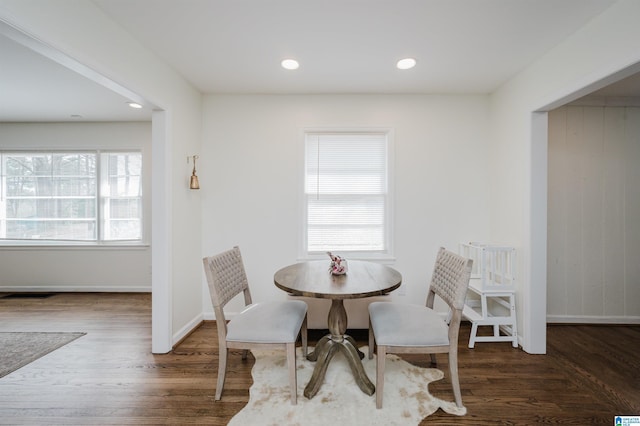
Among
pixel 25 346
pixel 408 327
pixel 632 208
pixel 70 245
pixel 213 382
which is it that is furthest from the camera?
pixel 70 245

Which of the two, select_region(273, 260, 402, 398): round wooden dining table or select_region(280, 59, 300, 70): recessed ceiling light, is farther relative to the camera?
select_region(280, 59, 300, 70): recessed ceiling light

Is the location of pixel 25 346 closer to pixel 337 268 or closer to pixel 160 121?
pixel 160 121

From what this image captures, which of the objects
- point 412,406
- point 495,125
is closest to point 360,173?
point 495,125

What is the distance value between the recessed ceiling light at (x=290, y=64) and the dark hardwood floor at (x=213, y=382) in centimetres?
255

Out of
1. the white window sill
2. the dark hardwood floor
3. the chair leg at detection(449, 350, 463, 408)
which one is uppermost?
the white window sill

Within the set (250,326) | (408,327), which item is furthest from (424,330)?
(250,326)

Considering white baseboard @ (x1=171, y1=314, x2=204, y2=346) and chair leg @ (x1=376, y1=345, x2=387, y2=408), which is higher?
chair leg @ (x1=376, y1=345, x2=387, y2=408)

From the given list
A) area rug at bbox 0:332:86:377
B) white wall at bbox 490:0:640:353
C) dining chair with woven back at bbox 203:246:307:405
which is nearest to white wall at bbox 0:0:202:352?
dining chair with woven back at bbox 203:246:307:405

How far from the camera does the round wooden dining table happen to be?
1748mm

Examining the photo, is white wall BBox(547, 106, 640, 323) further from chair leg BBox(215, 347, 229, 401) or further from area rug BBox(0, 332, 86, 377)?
area rug BBox(0, 332, 86, 377)

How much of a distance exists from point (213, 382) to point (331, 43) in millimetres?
2685

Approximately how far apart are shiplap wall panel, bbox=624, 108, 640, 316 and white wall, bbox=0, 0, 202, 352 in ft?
15.3

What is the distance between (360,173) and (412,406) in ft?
7.00

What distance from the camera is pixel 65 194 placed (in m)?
4.19
